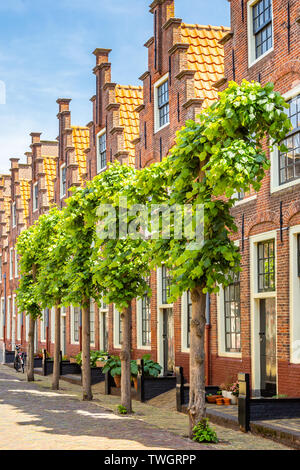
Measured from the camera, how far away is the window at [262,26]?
644 inches

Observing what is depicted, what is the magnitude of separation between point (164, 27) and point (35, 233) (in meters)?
8.33

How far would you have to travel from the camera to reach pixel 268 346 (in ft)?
53.2

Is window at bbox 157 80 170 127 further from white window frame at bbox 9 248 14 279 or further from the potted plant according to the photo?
white window frame at bbox 9 248 14 279

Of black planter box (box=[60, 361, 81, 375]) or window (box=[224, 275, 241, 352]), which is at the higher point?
window (box=[224, 275, 241, 352])

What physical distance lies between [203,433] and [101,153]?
1808 centimetres

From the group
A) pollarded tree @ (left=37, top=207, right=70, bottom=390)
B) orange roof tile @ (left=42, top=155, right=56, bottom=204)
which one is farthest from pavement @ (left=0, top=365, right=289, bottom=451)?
orange roof tile @ (left=42, top=155, right=56, bottom=204)

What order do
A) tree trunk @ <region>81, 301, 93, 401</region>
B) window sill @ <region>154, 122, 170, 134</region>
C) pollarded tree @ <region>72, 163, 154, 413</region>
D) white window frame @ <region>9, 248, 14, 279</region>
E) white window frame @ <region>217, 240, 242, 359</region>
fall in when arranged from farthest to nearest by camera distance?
1. white window frame @ <region>9, 248, 14, 279</region>
2. window sill @ <region>154, 122, 170, 134</region>
3. tree trunk @ <region>81, 301, 93, 401</region>
4. white window frame @ <region>217, 240, 242, 359</region>
5. pollarded tree @ <region>72, 163, 154, 413</region>

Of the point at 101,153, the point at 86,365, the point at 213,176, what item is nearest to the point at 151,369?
the point at 86,365

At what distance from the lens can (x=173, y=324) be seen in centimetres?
2141

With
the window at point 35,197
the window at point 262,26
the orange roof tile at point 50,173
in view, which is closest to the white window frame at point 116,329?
the window at point 262,26

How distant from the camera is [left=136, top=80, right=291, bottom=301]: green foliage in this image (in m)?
10.9

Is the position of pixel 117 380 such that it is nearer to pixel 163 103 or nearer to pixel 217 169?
pixel 163 103

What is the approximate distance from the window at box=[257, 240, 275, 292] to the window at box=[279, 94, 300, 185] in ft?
5.00
